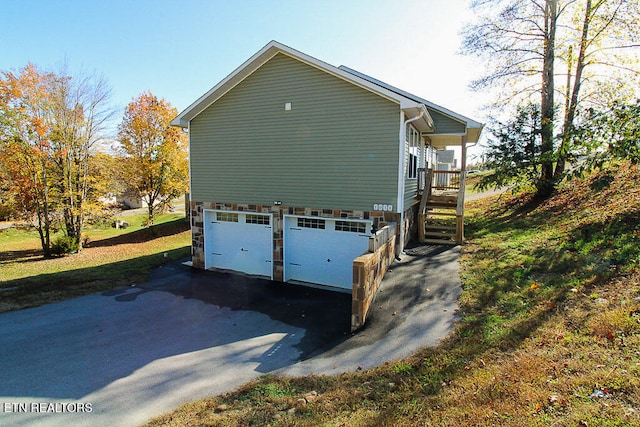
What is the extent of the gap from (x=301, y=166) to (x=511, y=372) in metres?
7.22

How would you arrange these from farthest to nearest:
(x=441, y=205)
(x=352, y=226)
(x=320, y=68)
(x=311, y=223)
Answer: (x=441, y=205) → (x=311, y=223) → (x=352, y=226) → (x=320, y=68)

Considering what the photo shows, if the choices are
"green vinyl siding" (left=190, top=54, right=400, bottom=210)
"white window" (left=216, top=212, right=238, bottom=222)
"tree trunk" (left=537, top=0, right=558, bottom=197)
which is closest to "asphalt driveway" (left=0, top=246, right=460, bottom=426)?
"white window" (left=216, top=212, right=238, bottom=222)

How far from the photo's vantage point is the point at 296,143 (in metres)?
9.64

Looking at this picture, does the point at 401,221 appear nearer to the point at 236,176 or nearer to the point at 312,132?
the point at 312,132

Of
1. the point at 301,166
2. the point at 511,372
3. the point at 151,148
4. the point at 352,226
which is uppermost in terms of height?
the point at 151,148

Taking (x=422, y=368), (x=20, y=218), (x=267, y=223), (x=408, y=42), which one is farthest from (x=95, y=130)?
(x=422, y=368)

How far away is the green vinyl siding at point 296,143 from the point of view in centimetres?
877

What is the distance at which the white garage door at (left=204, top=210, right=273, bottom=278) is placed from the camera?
34.8 feet

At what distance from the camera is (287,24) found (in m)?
11.4

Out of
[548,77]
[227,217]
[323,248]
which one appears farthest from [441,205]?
[548,77]

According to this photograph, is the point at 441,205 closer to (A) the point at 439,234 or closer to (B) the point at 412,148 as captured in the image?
(A) the point at 439,234

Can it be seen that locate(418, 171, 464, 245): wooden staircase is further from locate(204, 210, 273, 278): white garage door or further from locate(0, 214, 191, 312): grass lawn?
locate(0, 214, 191, 312): grass lawn

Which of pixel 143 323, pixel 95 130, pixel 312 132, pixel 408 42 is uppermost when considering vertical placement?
pixel 408 42

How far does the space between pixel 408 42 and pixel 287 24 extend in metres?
4.25
